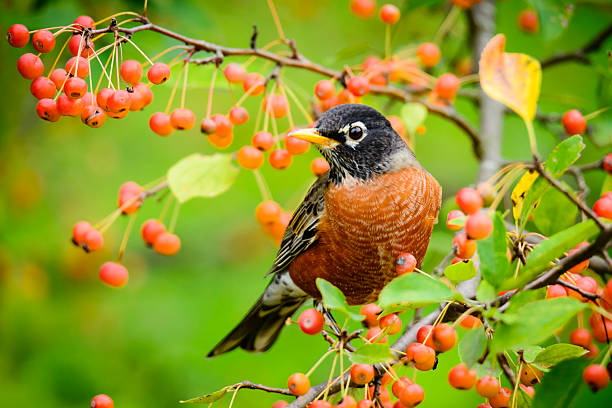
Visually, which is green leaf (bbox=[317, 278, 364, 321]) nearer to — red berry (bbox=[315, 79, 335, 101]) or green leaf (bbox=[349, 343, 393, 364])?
green leaf (bbox=[349, 343, 393, 364])

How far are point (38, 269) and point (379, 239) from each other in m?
2.02

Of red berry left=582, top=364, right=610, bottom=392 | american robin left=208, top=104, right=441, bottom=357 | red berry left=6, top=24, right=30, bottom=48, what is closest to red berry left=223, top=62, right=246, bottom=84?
american robin left=208, top=104, right=441, bottom=357

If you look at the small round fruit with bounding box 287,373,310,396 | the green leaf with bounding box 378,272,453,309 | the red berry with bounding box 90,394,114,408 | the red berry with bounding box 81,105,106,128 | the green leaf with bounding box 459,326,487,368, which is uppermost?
the red berry with bounding box 81,105,106,128

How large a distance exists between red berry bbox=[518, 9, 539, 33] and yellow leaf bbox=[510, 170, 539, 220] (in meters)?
2.06

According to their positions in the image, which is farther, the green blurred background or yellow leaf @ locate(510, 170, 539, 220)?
the green blurred background

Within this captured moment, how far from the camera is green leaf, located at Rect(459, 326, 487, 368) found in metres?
1.19

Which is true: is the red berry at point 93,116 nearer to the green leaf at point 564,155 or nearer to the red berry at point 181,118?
the red berry at point 181,118

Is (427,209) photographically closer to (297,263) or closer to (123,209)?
(297,263)

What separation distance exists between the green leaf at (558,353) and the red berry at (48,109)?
1.27 metres

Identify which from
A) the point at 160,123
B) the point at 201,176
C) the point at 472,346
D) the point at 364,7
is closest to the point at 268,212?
the point at 201,176

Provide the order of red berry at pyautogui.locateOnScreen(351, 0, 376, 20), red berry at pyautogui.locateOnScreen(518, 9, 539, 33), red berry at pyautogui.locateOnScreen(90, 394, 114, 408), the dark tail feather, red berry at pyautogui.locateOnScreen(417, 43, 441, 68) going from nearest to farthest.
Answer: red berry at pyautogui.locateOnScreen(90, 394, 114, 408) < red berry at pyautogui.locateOnScreen(417, 43, 441, 68) < the dark tail feather < red berry at pyautogui.locateOnScreen(351, 0, 376, 20) < red berry at pyautogui.locateOnScreen(518, 9, 539, 33)

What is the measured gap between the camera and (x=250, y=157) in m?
1.90

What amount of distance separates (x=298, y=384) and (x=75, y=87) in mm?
881

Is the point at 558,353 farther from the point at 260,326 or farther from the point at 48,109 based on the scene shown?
the point at 260,326
